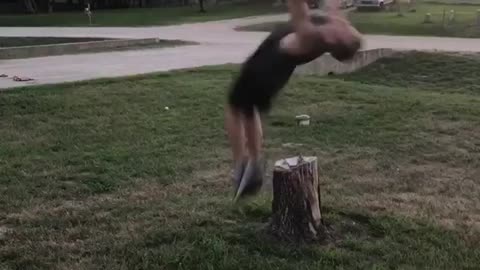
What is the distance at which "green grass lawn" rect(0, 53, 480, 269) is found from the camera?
5.31m

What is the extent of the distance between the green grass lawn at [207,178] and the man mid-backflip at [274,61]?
3.13ft

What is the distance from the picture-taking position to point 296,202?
5.49 meters

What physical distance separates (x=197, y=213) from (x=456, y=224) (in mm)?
2117

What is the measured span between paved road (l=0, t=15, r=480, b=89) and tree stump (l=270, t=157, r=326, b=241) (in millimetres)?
7173

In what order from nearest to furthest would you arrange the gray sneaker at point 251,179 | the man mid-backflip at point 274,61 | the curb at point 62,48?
the man mid-backflip at point 274,61, the gray sneaker at point 251,179, the curb at point 62,48

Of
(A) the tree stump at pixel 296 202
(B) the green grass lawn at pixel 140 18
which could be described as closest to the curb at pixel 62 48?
(B) the green grass lawn at pixel 140 18

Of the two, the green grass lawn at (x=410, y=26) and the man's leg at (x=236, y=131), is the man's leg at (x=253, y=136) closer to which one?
the man's leg at (x=236, y=131)

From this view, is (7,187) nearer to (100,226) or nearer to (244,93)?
(100,226)

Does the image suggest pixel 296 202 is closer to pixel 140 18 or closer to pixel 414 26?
pixel 414 26

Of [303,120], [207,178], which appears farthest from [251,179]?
[303,120]

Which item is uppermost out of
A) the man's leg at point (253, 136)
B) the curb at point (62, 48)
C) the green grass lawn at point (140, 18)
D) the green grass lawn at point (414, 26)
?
the man's leg at point (253, 136)

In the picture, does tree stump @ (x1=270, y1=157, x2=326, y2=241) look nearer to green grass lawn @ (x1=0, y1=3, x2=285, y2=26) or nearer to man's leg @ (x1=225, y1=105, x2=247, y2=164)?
man's leg @ (x1=225, y1=105, x2=247, y2=164)

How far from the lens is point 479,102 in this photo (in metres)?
11.3

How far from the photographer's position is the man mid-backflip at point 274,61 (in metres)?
3.74
